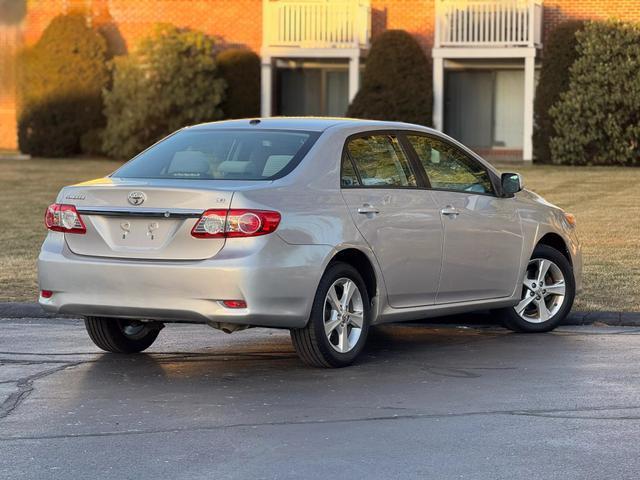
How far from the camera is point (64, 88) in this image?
40.6m

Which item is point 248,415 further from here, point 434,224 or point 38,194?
point 38,194

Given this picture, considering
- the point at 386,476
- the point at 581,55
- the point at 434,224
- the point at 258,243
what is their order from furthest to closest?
the point at 581,55 < the point at 434,224 < the point at 258,243 < the point at 386,476

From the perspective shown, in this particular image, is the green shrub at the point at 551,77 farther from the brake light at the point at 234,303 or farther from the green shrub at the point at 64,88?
the brake light at the point at 234,303

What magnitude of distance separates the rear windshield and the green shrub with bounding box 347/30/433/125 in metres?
26.8

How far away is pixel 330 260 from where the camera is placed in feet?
28.6

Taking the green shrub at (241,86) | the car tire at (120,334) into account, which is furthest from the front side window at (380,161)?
the green shrub at (241,86)

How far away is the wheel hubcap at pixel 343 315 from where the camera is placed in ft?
28.8

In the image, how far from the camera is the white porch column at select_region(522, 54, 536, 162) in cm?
3600

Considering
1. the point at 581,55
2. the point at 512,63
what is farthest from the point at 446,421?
the point at 512,63

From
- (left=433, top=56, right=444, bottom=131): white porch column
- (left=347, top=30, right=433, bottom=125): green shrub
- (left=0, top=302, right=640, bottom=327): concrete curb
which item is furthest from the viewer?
(left=433, top=56, right=444, bottom=131): white porch column

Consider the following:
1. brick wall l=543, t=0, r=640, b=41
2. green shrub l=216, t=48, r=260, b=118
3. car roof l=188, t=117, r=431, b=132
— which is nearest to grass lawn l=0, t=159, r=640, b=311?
car roof l=188, t=117, r=431, b=132

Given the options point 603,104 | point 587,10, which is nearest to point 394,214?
point 603,104

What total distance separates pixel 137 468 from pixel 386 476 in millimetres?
1089

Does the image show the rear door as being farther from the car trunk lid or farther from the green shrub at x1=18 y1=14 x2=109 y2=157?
the green shrub at x1=18 y1=14 x2=109 y2=157
